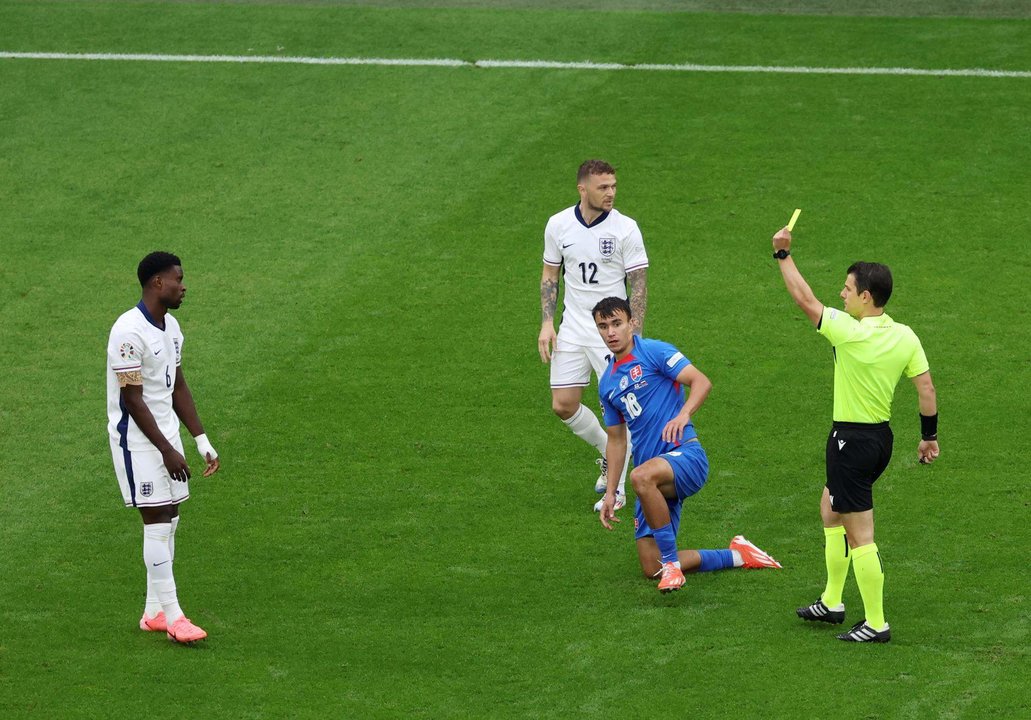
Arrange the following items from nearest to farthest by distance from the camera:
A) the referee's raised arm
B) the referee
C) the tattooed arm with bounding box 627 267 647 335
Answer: the referee's raised arm < the referee < the tattooed arm with bounding box 627 267 647 335

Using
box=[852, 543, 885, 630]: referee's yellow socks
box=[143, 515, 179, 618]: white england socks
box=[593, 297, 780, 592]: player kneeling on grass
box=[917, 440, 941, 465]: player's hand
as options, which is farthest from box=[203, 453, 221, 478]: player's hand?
box=[917, 440, 941, 465]: player's hand

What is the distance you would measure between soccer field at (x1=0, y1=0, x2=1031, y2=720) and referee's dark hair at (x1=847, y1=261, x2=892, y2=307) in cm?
200

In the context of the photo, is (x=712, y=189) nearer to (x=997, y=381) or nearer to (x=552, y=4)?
(x=997, y=381)

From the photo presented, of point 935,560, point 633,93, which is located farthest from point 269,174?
point 935,560

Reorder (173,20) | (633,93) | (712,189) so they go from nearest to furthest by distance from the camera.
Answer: (712,189) → (633,93) → (173,20)

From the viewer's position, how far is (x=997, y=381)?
12.1 metres

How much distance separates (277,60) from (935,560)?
12.3m

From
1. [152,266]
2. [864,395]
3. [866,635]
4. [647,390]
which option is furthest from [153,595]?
[864,395]

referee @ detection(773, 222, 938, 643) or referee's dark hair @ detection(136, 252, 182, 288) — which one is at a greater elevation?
referee's dark hair @ detection(136, 252, 182, 288)

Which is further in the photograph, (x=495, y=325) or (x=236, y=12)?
(x=236, y=12)

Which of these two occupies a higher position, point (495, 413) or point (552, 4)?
point (552, 4)

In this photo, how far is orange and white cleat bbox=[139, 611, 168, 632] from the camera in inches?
346

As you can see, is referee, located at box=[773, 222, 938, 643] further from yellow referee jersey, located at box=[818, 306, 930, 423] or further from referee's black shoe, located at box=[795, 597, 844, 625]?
referee's black shoe, located at box=[795, 597, 844, 625]

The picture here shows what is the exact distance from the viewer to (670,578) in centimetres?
890
